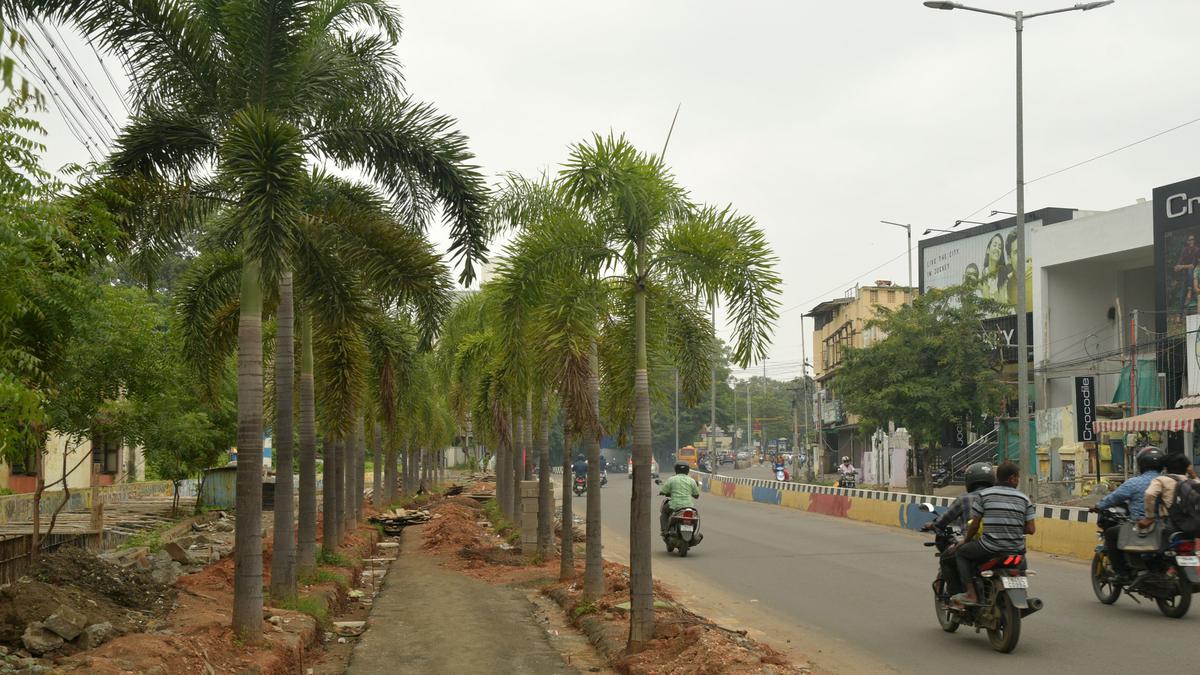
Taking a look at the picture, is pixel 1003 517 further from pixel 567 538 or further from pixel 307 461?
pixel 307 461

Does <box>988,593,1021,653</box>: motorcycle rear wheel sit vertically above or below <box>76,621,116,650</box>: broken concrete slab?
above

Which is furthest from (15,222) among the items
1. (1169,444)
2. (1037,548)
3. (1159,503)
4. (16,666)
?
(1169,444)

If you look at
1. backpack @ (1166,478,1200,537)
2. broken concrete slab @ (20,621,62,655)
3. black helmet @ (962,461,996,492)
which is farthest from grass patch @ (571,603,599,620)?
backpack @ (1166,478,1200,537)

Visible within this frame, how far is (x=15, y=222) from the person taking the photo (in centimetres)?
915

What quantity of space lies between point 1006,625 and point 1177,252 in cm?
3096

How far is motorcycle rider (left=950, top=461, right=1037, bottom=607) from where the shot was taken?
34.6 ft

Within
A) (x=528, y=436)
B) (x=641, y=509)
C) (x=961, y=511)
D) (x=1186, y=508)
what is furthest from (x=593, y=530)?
(x=528, y=436)

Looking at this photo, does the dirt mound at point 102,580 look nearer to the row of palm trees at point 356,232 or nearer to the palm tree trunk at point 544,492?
the row of palm trees at point 356,232

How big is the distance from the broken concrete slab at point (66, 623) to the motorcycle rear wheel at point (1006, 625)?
874 cm

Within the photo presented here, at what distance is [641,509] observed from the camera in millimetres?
12117

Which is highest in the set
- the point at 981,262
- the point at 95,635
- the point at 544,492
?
the point at 981,262

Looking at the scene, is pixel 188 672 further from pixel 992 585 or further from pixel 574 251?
pixel 992 585

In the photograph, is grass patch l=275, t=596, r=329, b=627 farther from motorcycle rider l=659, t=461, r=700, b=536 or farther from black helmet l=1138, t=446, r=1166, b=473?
black helmet l=1138, t=446, r=1166, b=473

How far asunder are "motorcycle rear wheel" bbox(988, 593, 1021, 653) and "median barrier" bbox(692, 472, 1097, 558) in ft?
21.5
